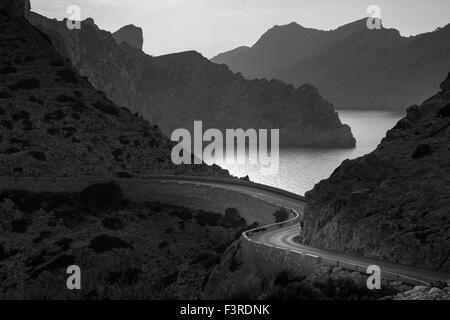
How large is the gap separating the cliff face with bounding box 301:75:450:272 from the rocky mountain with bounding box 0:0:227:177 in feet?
158

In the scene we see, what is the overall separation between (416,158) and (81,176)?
5304cm

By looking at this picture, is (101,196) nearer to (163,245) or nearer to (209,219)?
(209,219)

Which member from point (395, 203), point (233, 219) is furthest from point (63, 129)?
point (395, 203)

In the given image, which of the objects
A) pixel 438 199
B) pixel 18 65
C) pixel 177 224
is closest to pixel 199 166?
pixel 177 224

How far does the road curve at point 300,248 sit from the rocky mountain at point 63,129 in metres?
19.4

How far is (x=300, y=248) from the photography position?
4666cm

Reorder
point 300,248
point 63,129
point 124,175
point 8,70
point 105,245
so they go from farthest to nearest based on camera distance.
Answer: point 8,70, point 63,129, point 124,175, point 105,245, point 300,248

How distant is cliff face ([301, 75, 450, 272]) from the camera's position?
39438 millimetres

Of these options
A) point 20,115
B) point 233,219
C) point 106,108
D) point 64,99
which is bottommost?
point 233,219

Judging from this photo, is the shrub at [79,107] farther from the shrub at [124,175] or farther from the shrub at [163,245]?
the shrub at [163,245]

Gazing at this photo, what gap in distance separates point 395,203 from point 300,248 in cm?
707

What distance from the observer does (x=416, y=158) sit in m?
48.8

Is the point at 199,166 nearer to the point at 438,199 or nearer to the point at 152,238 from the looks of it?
the point at 152,238

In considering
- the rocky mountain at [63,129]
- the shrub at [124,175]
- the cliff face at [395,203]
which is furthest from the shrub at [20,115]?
the cliff face at [395,203]
